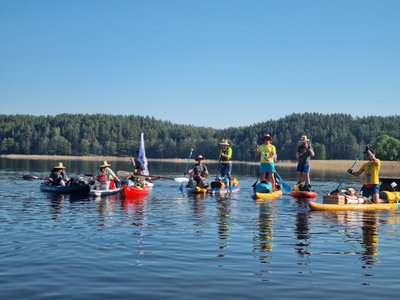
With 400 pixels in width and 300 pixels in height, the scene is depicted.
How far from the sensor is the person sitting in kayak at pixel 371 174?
71.8 feet

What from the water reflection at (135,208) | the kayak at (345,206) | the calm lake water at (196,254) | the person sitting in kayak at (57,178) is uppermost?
the person sitting in kayak at (57,178)

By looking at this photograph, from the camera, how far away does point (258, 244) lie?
13508 mm

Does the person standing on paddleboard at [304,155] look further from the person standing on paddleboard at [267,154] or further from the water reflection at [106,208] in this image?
the water reflection at [106,208]

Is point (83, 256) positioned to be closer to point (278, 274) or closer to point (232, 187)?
point (278, 274)

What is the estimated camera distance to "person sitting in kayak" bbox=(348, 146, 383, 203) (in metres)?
21.9

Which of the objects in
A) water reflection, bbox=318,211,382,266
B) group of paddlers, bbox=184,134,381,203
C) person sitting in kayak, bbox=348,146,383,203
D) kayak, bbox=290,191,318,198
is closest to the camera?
water reflection, bbox=318,211,382,266

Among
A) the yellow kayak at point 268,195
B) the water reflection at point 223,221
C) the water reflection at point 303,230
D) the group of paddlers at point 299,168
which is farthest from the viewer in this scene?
the yellow kayak at point 268,195

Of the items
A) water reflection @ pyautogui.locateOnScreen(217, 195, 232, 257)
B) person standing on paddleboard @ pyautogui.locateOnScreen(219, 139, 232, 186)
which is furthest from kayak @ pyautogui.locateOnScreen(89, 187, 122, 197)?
person standing on paddleboard @ pyautogui.locateOnScreen(219, 139, 232, 186)

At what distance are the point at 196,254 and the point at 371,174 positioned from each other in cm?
1253

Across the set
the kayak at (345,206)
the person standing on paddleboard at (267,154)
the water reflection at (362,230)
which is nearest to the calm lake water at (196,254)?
the water reflection at (362,230)

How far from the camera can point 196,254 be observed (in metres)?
12.2

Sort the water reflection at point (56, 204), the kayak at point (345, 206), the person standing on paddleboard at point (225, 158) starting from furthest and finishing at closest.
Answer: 1. the person standing on paddleboard at point (225, 158)
2. the kayak at point (345, 206)
3. the water reflection at point (56, 204)

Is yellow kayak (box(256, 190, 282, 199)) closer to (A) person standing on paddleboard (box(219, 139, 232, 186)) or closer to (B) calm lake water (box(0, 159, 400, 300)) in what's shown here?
(A) person standing on paddleboard (box(219, 139, 232, 186))

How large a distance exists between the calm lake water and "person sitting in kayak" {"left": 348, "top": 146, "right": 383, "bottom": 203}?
2157 mm
